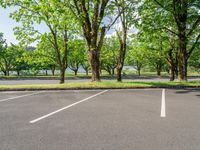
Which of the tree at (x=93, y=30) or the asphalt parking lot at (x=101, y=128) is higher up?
the tree at (x=93, y=30)

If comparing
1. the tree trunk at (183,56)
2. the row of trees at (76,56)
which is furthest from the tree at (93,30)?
the row of trees at (76,56)

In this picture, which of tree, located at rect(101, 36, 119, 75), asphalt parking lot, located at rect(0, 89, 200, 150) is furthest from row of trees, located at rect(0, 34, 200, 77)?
asphalt parking lot, located at rect(0, 89, 200, 150)

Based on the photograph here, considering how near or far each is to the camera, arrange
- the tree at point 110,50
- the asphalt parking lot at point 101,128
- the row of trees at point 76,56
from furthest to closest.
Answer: the tree at point 110,50 < the row of trees at point 76,56 < the asphalt parking lot at point 101,128

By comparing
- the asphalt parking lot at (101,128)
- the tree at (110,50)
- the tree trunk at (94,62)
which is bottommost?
the asphalt parking lot at (101,128)

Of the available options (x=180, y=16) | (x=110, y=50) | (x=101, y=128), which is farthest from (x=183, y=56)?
(x=110, y=50)

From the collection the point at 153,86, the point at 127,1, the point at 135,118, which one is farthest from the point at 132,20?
the point at 135,118

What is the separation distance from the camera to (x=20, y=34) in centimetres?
2627

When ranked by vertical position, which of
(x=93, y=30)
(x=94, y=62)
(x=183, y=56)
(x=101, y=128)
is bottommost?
(x=101, y=128)

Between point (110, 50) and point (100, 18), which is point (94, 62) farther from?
point (110, 50)

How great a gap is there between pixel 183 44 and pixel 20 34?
15.8 metres

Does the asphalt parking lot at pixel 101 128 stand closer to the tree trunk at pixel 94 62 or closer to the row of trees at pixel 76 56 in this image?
the tree trunk at pixel 94 62

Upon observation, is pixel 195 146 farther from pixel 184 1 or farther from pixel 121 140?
pixel 184 1

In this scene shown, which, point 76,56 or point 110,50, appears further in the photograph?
point 110,50

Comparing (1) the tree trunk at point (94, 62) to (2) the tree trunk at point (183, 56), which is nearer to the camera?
(1) the tree trunk at point (94, 62)
